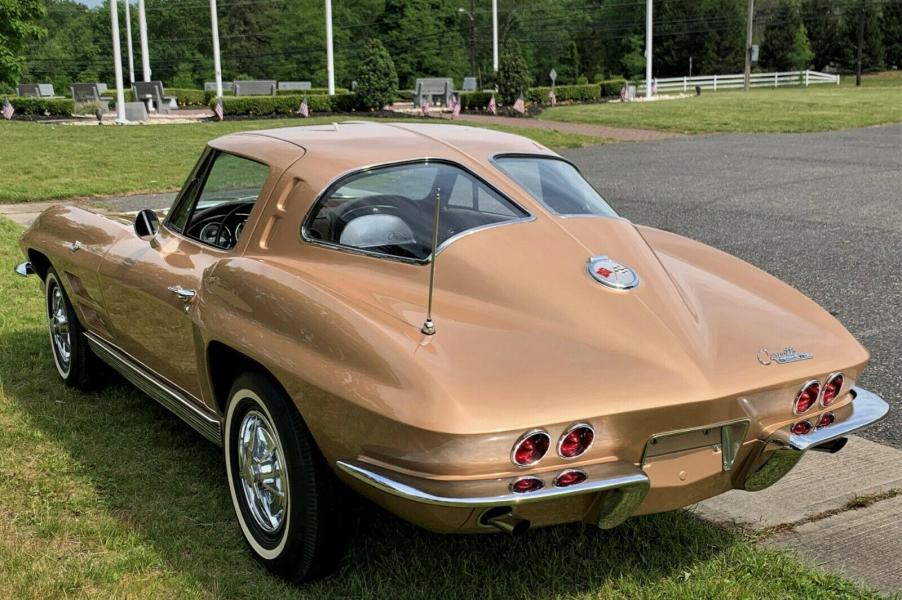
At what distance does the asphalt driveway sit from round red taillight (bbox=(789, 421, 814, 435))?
1635 mm

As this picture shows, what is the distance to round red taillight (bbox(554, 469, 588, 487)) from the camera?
8.20ft

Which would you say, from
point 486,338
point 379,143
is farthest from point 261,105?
point 486,338

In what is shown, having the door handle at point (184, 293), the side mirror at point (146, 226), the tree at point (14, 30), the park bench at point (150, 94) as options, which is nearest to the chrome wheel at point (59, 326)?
the side mirror at point (146, 226)

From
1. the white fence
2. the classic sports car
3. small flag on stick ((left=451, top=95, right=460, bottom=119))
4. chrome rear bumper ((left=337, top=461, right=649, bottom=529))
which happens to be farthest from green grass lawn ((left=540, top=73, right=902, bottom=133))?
chrome rear bumper ((left=337, top=461, right=649, bottom=529))

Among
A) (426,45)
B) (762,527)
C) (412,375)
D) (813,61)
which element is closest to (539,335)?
(412,375)

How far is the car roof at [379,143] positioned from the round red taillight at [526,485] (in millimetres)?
1520

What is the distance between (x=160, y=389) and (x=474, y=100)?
29208 mm

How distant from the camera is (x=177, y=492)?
3844mm

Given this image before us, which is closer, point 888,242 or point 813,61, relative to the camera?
Answer: point 888,242

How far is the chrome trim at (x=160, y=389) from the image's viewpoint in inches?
143

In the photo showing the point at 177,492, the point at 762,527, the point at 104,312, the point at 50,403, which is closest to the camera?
the point at 762,527

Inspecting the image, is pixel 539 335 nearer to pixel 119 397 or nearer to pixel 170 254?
pixel 170 254

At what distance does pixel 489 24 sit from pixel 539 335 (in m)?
95.2

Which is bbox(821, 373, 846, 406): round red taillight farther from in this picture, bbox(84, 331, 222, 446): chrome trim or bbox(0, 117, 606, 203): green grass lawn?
bbox(0, 117, 606, 203): green grass lawn
